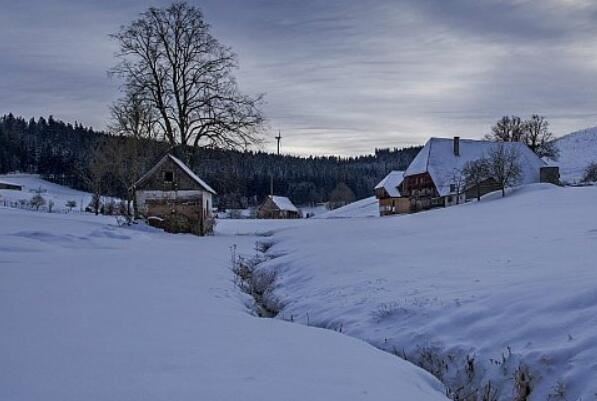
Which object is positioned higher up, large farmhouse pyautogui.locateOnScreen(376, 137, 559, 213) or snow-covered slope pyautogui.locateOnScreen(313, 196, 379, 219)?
large farmhouse pyautogui.locateOnScreen(376, 137, 559, 213)

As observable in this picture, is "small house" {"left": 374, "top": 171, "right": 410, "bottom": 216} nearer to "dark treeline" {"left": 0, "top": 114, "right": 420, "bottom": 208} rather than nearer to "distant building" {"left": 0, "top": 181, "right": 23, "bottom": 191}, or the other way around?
"dark treeline" {"left": 0, "top": 114, "right": 420, "bottom": 208}

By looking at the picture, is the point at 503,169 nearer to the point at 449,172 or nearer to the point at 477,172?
the point at 477,172

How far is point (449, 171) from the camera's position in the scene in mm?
52125

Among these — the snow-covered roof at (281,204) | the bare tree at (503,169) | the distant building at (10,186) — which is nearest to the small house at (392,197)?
the snow-covered roof at (281,204)

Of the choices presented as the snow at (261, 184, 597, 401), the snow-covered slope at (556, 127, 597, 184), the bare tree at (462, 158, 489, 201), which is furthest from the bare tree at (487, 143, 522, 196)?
the snow-covered slope at (556, 127, 597, 184)

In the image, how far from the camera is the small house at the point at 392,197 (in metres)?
58.6

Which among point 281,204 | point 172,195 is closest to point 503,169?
point 172,195

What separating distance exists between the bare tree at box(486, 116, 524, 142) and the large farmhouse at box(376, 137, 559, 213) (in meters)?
13.0

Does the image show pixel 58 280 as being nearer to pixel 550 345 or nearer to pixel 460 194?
pixel 550 345

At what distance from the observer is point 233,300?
34.7 ft

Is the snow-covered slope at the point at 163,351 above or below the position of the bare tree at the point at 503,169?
below

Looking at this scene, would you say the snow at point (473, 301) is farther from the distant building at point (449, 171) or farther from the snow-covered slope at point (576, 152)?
the snow-covered slope at point (576, 152)

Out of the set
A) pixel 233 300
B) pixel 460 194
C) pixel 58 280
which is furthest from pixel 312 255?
pixel 460 194

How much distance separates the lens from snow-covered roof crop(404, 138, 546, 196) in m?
51.4
